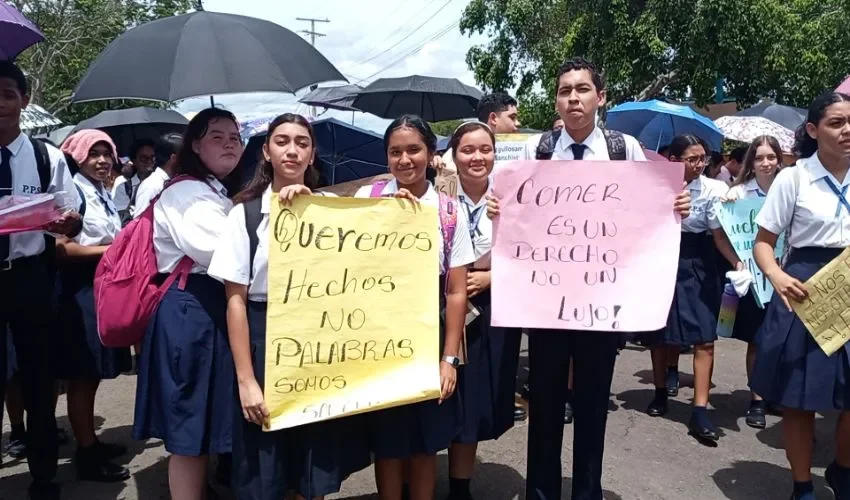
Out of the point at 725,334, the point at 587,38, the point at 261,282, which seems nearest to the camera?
the point at 261,282

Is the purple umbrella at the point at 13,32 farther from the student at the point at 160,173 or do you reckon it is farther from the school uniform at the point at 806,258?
the school uniform at the point at 806,258

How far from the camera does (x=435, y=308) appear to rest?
270cm

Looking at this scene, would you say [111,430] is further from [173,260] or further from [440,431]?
[440,431]

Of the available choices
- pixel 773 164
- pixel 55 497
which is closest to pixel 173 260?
pixel 55 497

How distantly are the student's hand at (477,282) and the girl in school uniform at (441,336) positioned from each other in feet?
1.08

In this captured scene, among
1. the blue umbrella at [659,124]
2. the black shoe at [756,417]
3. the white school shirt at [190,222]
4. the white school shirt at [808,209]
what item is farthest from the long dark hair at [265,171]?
the blue umbrella at [659,124]

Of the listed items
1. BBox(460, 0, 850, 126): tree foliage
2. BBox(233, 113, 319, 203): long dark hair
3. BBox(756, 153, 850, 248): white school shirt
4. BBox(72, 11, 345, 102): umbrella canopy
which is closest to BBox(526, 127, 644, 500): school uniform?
BBox(756, 153, 850, 248): white school shirt

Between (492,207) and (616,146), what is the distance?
0.60 meters

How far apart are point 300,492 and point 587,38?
14019 millimetres

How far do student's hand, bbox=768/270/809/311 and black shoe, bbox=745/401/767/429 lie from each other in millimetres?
1885

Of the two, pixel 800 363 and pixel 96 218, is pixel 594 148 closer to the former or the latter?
pixel 800 363

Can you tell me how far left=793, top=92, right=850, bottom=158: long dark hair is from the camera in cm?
319

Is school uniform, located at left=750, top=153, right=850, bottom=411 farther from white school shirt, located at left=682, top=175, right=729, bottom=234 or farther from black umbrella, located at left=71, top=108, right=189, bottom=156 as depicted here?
black umbrella, located at left=71, top=108, right=189, bottom=156

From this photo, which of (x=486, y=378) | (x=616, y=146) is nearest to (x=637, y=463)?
(x=486, y=378)
